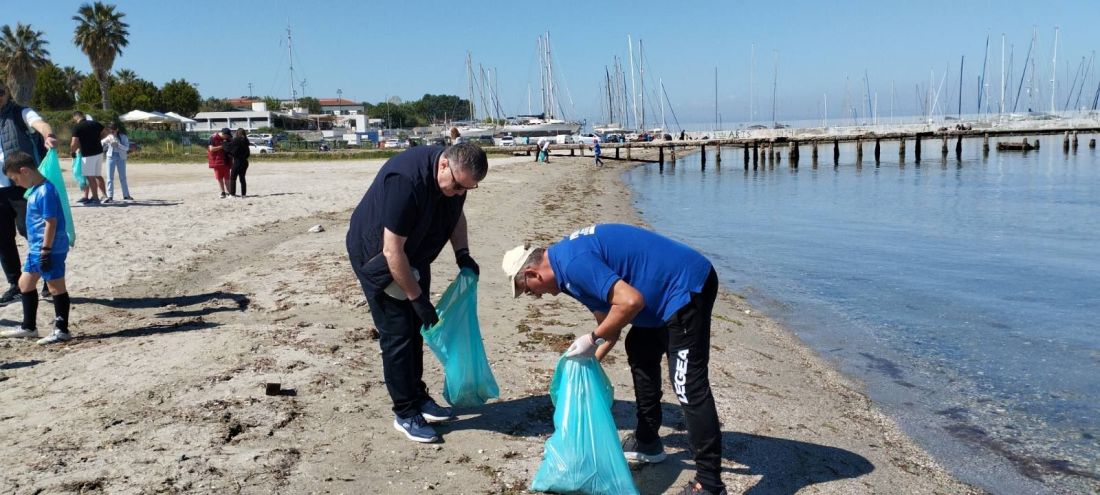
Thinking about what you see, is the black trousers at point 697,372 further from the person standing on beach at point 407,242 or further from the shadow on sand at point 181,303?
the shadow on sand at point 181,303

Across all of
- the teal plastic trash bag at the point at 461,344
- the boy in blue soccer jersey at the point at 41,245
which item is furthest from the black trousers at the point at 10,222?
the teal plastic trash bag at the point at 461,344

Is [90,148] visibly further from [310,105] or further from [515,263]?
[310,105]

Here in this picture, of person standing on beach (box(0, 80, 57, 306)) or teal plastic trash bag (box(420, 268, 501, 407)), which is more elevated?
person standing on beach (box(0, 80, 57, 306))

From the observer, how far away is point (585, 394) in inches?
144

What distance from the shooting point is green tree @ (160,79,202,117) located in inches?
3278

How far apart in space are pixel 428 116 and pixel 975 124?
96966 millimetres

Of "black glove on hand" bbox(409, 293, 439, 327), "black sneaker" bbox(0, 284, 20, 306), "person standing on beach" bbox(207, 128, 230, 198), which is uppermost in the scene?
"person standing on beach" bbox(207, 128, 230, 198)

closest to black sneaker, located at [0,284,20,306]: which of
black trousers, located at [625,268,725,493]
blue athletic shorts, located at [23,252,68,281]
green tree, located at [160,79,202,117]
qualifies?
blue athletic shorts, located at [23,252,68,281]

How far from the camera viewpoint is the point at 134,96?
7575cm

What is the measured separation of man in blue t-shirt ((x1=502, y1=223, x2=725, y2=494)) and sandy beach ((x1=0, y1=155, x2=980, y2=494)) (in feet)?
2.06

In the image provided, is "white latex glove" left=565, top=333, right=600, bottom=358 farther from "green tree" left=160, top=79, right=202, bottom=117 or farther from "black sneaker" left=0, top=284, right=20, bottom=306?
"green tree" left=160, top=79, right=202, bottom=117

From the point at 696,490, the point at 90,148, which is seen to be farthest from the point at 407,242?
the point at 90,148

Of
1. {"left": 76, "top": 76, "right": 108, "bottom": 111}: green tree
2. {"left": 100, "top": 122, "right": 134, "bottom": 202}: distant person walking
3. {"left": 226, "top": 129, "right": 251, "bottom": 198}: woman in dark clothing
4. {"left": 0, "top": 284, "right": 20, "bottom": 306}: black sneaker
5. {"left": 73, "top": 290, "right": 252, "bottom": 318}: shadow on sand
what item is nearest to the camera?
{"left": 73, "top": 290, "right": 252, "bottom": 318}: shadow on sand

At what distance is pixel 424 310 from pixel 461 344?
69cm
